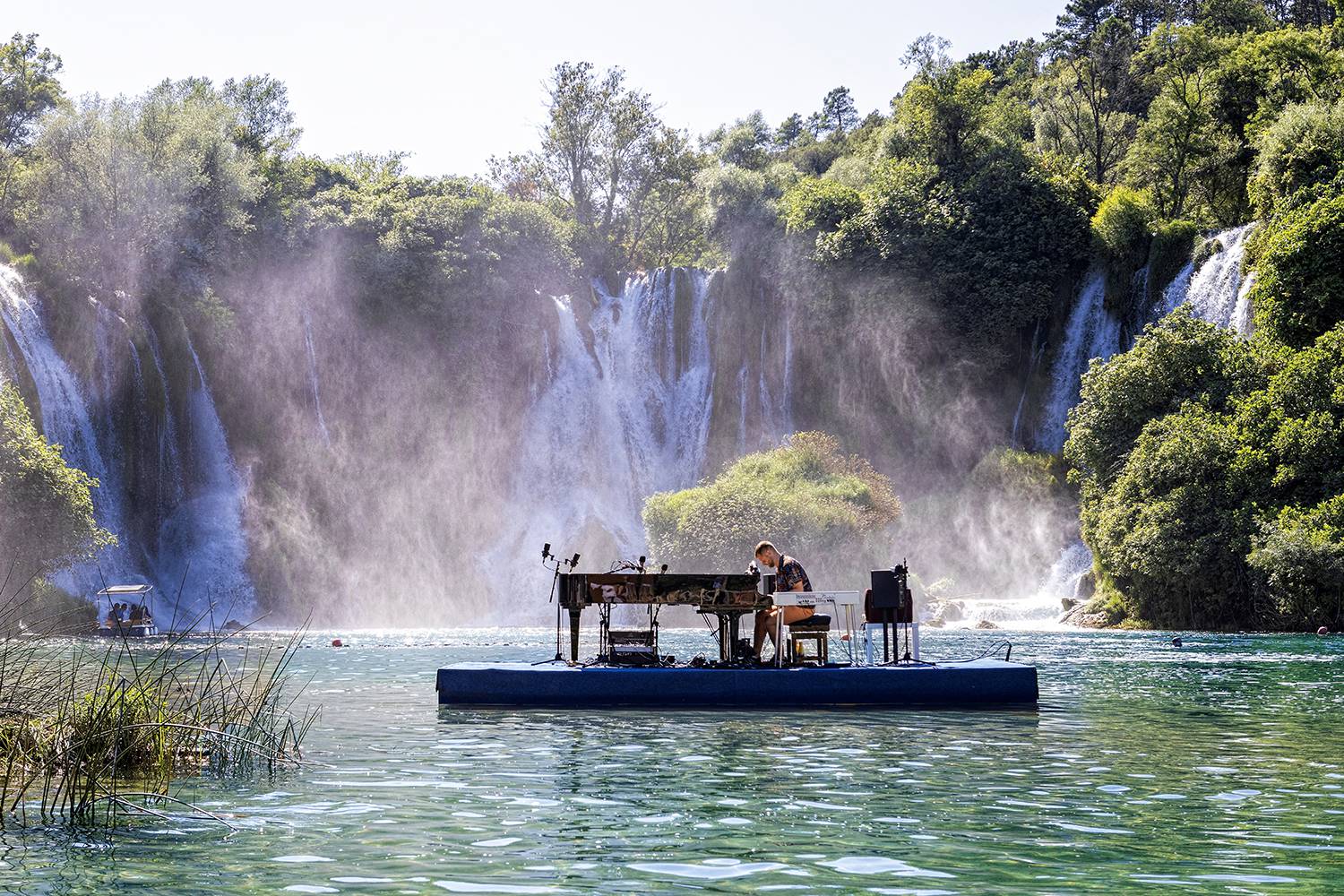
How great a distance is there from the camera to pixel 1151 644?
3192 centimetres

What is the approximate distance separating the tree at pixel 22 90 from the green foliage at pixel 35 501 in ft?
108

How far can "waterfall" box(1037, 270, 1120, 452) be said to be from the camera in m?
52.4

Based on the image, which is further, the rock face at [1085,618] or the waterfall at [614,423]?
the waterfall at [614,423]

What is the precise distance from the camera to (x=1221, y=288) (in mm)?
46406

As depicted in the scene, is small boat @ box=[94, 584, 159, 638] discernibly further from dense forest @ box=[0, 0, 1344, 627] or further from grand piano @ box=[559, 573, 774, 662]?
grand piano @ box=[559, 573, 774, 662]

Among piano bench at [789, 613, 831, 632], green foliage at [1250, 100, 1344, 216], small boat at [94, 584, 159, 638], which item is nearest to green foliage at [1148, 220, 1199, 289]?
green foliage at [1250, 100, 1344, 216]

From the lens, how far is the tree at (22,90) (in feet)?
228

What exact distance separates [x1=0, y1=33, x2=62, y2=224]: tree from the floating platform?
194 ft

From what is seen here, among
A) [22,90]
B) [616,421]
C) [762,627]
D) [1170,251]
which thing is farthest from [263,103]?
[762,627]

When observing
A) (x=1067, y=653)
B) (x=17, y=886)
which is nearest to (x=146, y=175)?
(x=1067, y=653)

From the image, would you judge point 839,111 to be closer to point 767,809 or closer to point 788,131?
point 788,131

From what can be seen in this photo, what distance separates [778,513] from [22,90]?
1774 inches

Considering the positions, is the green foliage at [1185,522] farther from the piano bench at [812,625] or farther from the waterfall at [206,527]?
the waterfall at [206,527]

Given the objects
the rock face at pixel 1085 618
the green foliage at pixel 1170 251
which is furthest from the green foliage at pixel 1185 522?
the green foliage at pixel 1170 251
